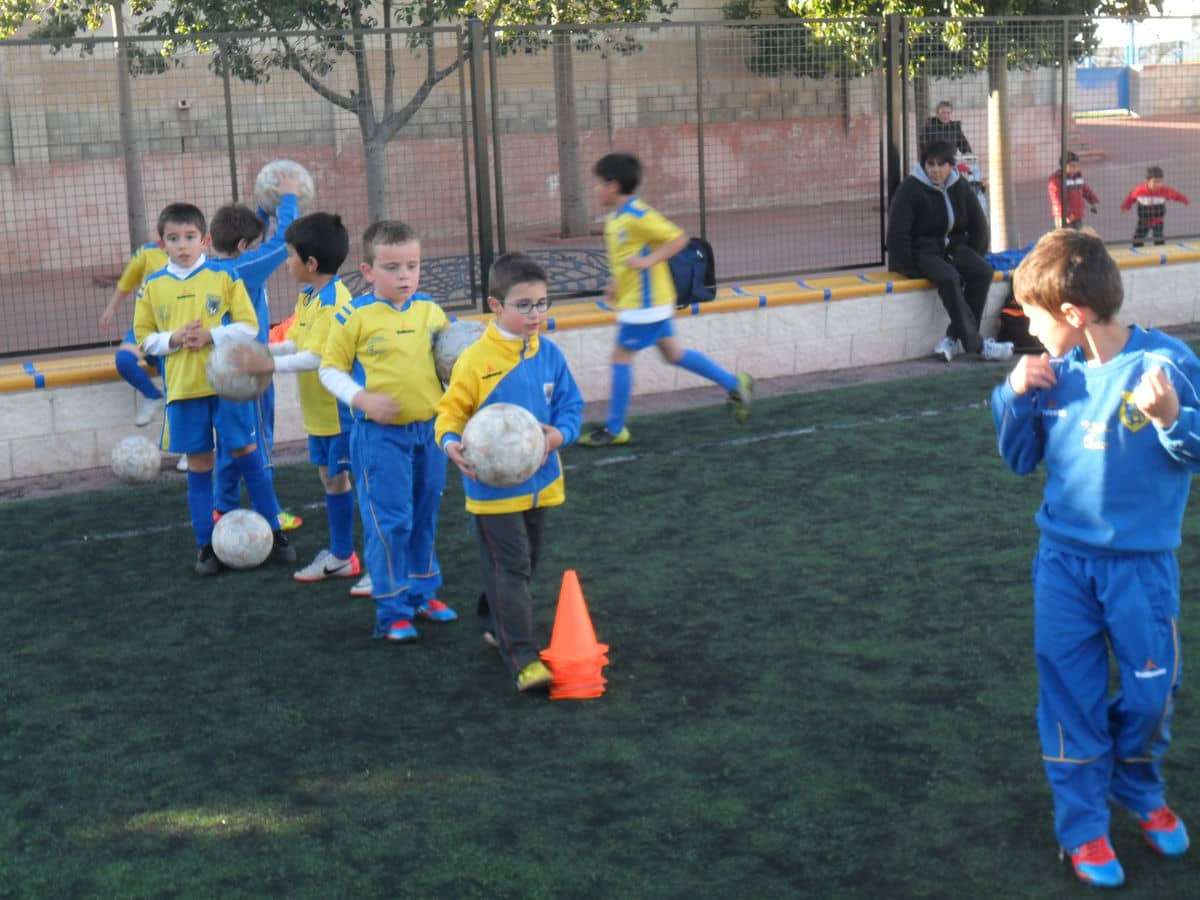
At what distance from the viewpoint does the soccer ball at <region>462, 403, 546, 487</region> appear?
16.9 feet

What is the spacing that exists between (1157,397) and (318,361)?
368 cm

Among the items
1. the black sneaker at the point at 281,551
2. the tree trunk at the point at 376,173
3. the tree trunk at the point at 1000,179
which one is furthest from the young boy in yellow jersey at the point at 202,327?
the tree trunk at the point at 1000,179

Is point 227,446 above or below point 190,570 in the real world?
above

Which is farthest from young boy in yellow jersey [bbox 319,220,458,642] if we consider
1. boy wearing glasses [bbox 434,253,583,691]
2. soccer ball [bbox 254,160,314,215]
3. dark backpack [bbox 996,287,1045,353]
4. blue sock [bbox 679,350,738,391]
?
dark backpack [bbox 996,287,1045,353]

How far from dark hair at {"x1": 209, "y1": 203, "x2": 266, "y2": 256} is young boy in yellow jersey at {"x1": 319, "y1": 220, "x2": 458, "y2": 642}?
188 centimetres

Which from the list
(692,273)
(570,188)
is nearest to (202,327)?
(692,273)

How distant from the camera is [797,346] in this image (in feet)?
38.7

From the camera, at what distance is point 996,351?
12.0 metres

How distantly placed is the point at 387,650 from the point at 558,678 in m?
0.90

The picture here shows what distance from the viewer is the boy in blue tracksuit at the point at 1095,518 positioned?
152 inches

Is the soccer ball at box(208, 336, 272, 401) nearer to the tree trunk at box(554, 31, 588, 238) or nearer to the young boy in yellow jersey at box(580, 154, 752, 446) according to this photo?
the young boy in yellow jersey at box(580, 154, 752, 446)

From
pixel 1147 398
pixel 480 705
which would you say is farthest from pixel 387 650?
→ pixel 1147 398

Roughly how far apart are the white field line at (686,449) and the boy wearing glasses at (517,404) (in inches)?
124

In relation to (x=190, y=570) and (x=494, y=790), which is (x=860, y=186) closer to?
(x=190, y=570)
